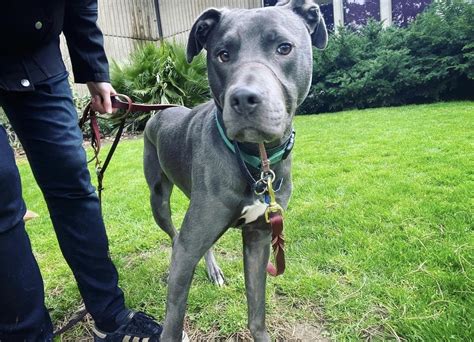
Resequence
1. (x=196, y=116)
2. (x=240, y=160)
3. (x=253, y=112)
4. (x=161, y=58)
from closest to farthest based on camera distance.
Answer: (x=253, y=112), (x=240, y=160), (x=196, y=116), (x=161, y=58)

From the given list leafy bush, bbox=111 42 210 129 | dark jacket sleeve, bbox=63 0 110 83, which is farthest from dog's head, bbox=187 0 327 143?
leafy bush, bbox=111 42 210 129

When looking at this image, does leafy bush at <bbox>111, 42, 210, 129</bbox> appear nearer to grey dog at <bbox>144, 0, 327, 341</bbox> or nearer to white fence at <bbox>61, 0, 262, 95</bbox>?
white fence at <bbox>61, 0, 262, 95</bbox>

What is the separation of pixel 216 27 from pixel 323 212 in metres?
2.22

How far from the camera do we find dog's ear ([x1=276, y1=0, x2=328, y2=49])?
2.00 meters

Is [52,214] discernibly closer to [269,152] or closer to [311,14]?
[269,152]

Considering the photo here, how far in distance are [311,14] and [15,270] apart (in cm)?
170

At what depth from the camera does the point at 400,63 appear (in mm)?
10281

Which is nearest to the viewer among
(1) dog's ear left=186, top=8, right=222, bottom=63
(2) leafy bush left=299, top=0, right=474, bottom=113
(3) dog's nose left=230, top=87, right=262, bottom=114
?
(3) dog's nose left=230, top=87, right=262, bottom=114

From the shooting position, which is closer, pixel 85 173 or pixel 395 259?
pixel 85 173

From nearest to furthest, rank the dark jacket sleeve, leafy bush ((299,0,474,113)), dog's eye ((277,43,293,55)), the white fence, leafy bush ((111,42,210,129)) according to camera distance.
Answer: dog's eye ((277,43,293,55))
the dark jacket sleeve
leafy bush ((299,0,474,113))
leafy bush ((111,42,210,129))
the white fence

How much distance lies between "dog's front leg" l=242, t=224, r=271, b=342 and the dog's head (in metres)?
0.60

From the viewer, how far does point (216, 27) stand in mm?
1967

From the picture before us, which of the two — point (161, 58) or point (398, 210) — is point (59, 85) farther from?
point (161, 58)

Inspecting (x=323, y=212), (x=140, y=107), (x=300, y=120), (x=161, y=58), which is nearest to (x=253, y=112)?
(x=140, y=107)
